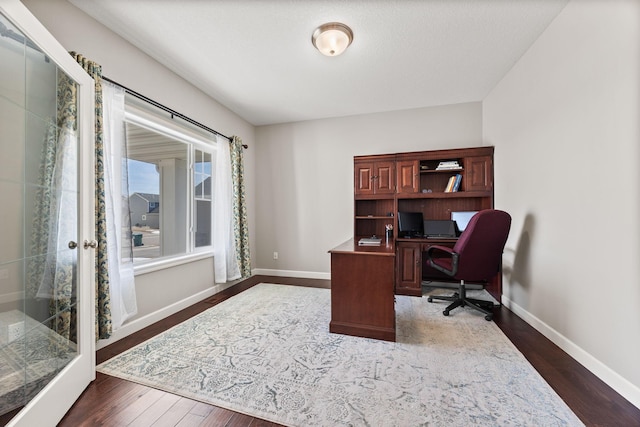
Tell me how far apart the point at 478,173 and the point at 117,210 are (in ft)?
13.5

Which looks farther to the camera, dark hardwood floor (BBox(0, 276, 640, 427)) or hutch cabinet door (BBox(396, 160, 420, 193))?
hutch cabinet door (BBox(396, 160, 420, 193))

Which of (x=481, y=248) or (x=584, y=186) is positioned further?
(x=481, y=248)

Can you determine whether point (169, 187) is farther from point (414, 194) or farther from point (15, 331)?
point (414, 194)

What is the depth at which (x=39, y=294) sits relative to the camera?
1.36m

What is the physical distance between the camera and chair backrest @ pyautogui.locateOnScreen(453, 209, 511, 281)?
7.76 ft

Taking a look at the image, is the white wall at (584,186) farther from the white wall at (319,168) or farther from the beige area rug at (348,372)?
the white wall at (319,168)

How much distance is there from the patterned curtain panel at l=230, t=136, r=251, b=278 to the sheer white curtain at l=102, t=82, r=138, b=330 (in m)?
1.53

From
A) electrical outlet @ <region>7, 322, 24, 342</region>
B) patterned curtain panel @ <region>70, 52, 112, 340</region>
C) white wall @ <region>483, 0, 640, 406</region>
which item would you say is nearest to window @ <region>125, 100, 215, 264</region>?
patterned curtain panel @ <region>70, 52, 112, 340</region>

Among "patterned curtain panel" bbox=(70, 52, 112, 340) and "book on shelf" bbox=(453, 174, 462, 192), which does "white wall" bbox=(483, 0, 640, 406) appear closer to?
"book on shelf" bbox=(453, 174, 462, 192)

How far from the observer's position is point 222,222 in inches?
138

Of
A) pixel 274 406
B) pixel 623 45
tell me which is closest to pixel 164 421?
pixel 274 406

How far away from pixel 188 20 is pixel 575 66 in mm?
3058

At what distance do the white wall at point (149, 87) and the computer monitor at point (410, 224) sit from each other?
2.79 meters

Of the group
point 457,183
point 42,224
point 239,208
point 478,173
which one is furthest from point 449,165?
point 42,224
